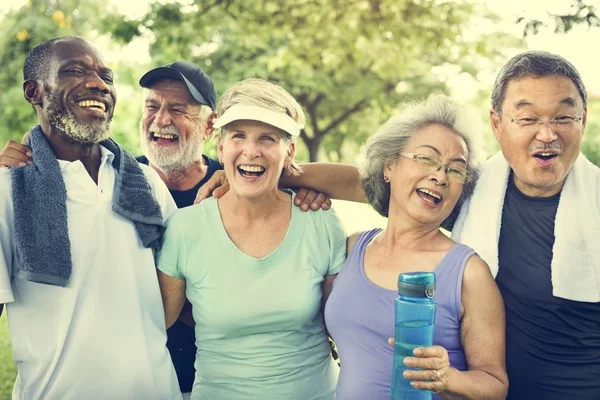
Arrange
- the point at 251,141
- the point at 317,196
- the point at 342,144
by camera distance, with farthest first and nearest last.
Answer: the point at 342,144 < the point at 317,196 < the point at 251,141

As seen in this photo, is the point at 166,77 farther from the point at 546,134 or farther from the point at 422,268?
the point at 546,134

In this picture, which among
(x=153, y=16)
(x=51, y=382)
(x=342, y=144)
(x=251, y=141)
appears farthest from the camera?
(x=342, y=144)

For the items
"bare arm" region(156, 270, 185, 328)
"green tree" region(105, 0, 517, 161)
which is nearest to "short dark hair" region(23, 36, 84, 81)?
"bare arm" region(156, 270, 185, 328)

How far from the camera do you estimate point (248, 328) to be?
2742mm

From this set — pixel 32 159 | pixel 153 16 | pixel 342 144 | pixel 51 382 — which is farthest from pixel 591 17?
pixel 342 144

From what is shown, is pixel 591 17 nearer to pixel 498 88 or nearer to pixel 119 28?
pixel 498 88

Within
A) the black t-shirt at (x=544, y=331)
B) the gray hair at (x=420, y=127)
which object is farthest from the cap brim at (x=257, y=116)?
the black t-shirt at (x=544, y=331)

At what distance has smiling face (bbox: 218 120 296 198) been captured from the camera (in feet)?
9.20

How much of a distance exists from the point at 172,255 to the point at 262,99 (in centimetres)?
75

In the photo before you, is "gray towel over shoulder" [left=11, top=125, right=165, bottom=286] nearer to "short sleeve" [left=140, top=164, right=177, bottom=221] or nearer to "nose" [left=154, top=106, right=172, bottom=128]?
"short sleeve" [left=140, top=164, right=177, bottom=221]

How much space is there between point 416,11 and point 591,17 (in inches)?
119

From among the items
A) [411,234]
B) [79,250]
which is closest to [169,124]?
[79,250]

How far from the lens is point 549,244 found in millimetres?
2740

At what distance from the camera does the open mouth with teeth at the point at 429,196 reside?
8.85 ft
